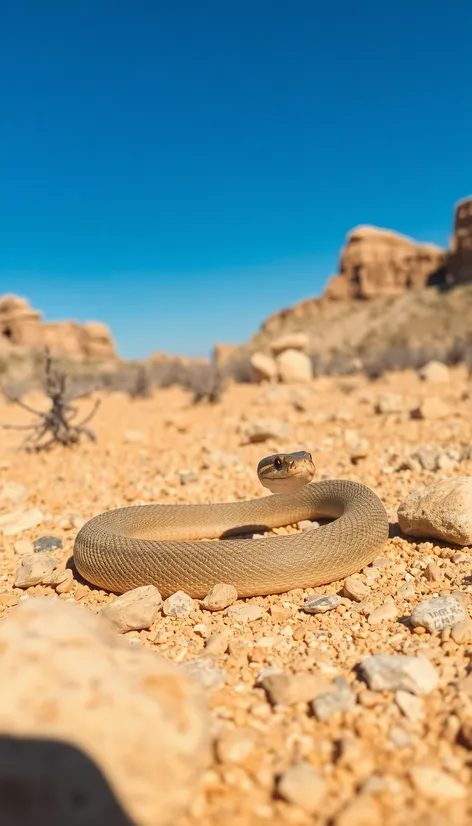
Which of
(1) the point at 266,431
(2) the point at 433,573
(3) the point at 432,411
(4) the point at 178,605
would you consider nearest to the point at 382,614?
(2) the point at 433,573

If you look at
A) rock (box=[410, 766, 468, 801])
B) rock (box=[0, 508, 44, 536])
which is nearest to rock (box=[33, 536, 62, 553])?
rock (box=[0, 508, 44, 536])

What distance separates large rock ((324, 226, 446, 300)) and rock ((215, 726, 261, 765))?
238ft

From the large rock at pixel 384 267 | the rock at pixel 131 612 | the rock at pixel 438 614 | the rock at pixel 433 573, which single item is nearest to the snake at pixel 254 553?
the rock at pixel 131 612

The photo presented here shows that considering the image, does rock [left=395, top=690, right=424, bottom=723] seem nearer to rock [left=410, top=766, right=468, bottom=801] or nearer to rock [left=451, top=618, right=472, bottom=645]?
rock [left=410, top=766, right=468, bottom=801]

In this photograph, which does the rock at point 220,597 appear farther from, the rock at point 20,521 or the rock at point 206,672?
the rock at point 20,521

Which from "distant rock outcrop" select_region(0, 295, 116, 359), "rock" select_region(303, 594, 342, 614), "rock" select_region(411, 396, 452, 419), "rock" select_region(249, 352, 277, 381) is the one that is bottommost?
"rock" select_region(303, 594, 342, 614)

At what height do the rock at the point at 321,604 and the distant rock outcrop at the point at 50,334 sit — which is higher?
the distant rock outcrop at the point at 50,334

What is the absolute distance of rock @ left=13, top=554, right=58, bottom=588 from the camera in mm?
3791

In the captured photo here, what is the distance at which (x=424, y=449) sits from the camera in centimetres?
590

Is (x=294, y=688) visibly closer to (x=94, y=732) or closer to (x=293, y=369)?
(x=94, y=732)

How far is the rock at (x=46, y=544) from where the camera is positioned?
14.6 ft

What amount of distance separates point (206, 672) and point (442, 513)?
2.18 meters

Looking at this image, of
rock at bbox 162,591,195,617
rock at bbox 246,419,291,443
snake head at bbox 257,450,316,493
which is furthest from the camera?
rock at bbox 246,419,291,443

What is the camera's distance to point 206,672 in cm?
236
